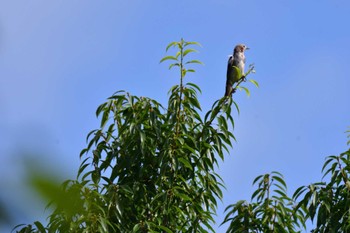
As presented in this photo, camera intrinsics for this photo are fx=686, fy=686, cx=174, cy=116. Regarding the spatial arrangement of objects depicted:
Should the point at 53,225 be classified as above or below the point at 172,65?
below

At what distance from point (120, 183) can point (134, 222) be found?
0.41m

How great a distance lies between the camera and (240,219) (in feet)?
18.0

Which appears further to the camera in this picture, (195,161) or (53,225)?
(195,161)

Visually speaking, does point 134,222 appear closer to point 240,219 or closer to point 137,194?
point 137,194

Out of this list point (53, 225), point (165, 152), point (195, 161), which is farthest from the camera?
point (195, 161)

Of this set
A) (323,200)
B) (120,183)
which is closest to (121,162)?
(120,183)

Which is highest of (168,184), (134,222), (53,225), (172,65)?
(172,65)

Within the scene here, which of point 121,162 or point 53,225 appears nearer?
point 53,225

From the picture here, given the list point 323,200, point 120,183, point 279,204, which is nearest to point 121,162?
point 120,183

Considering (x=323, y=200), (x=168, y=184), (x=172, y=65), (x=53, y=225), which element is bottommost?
(x=53, y=225)

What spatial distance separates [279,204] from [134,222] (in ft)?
3.82

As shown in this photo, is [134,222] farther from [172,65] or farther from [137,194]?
[172,65]

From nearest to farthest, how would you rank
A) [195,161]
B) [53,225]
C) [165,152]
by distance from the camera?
[53,225]
[165,152]
[195,161]

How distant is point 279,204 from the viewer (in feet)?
17.9
